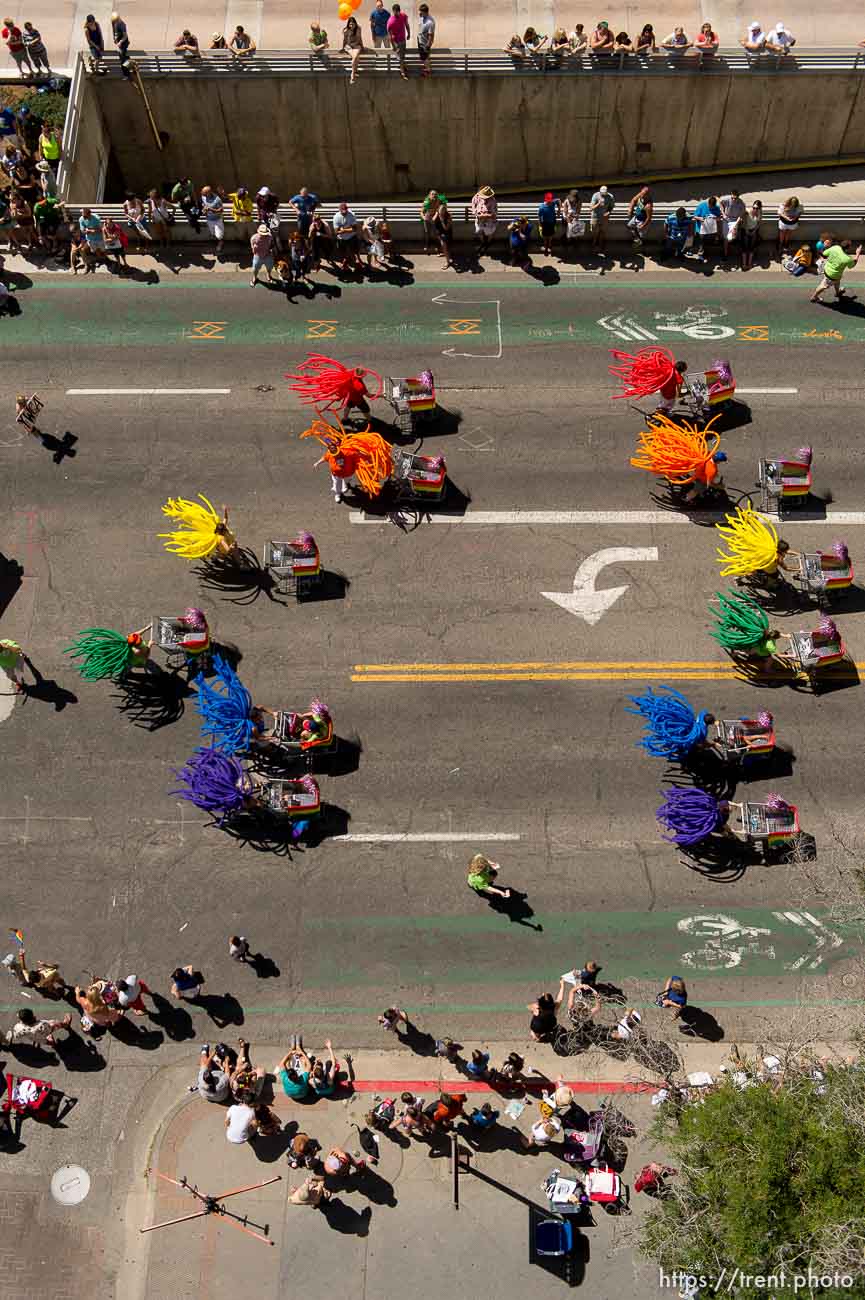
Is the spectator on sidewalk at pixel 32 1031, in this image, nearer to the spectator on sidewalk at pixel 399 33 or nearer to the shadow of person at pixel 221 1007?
the shadow of person at pixel 221 1007

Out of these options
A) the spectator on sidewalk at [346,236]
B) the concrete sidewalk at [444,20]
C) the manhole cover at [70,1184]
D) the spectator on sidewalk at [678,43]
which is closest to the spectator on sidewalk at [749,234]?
the spectator on sidewalk at [678,43]

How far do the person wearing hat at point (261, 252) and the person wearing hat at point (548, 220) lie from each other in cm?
634

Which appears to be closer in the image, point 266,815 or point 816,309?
point 266,815

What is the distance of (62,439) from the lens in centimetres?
2375

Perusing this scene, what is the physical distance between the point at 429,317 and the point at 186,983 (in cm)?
1560

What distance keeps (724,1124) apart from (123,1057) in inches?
387

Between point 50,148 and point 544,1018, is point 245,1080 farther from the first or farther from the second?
point 50,148

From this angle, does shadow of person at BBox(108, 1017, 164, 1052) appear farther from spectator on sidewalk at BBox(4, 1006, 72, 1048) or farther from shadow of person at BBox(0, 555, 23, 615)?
shadow of person at BBox(0, 555, 23, 615)

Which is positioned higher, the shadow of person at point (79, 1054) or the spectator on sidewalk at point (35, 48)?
the spectator on sidewalk at point (35, 48)

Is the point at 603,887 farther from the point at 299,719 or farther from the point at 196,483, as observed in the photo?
the point at 196,483

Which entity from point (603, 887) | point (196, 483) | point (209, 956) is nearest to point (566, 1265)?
point (603, 887)

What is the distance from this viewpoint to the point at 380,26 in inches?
1096

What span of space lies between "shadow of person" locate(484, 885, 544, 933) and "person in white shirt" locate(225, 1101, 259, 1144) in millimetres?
5246

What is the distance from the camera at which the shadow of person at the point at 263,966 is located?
18812 millimetres
